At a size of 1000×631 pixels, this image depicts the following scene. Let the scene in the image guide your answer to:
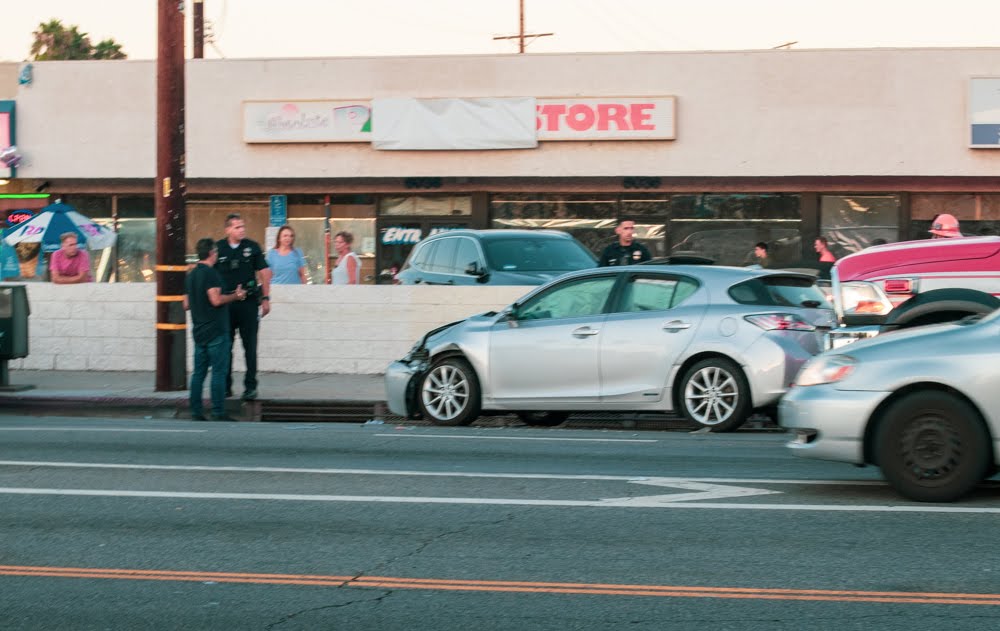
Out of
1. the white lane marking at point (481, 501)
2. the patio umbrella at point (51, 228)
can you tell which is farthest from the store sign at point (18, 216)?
the white lane marking at point (481, 501)

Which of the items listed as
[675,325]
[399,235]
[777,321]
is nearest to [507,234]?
[675,325]

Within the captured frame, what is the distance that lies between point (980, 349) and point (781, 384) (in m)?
4.30

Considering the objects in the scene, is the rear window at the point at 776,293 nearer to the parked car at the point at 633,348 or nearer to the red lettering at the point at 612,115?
the parked car at the point at 633,348

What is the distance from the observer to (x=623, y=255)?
1609 cm

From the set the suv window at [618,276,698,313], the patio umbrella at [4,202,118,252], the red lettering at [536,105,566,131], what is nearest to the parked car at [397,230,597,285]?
the suv window at [618,276,698,313]

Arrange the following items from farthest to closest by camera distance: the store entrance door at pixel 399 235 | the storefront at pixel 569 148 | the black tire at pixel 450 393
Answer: the store entrance door at pixel 399 235 → the storefront at pixel 569 148 → the black tire at pixel 450 393

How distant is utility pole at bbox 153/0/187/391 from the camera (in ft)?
53.8

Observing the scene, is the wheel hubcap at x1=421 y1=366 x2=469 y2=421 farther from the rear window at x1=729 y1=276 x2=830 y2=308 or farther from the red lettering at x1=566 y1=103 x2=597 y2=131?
the red lettering at x1=566 y1=103 x2=597 y2=131

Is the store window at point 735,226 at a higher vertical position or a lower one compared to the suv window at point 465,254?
higher

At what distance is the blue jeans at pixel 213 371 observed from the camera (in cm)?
1462

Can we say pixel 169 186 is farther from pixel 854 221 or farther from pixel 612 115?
pixel 854 221

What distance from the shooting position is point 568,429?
545 inches

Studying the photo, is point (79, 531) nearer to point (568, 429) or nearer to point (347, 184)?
point (568, 429)

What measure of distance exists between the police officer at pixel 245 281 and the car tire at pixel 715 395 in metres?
5.21
